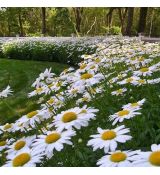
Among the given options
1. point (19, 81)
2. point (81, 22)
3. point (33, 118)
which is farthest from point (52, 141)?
point (81, 22)

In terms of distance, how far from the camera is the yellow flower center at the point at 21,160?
7.66 feet

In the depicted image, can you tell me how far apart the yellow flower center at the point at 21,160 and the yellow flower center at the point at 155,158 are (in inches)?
31.0

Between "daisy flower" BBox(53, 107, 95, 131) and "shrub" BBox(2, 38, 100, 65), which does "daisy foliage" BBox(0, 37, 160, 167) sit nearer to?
"daisy flower" BBox(53, 107, 95, 131)

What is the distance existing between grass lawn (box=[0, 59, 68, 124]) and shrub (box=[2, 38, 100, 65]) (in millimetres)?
599

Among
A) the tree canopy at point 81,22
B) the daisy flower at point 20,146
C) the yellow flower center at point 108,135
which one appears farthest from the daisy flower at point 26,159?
the tree canopy at point 81,22

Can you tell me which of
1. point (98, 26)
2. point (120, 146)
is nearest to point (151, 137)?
point (120, 146)

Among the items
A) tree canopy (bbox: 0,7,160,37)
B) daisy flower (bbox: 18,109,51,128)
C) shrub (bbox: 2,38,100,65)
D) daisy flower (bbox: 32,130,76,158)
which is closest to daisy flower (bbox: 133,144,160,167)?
daisy flower (bbox: 32,130,76,158)

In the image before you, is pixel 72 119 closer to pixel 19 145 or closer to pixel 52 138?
pixel 52 138

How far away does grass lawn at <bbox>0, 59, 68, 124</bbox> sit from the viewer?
870 cm

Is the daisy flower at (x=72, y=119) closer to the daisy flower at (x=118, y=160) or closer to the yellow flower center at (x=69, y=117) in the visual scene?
the yellow flower center at (x=69, y=117)

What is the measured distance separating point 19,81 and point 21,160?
31.7 feet

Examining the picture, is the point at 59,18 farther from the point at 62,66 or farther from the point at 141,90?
the point at 141,90

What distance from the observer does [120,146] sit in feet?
9.27

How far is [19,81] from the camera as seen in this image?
1188cm
